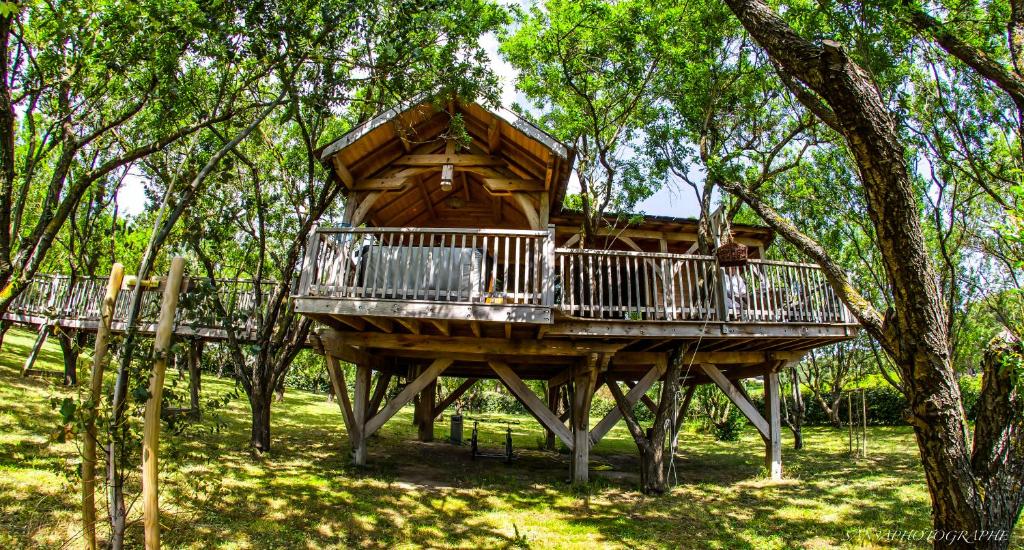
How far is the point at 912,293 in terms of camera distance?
3.43 meters

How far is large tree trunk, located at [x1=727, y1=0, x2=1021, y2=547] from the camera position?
3346mm

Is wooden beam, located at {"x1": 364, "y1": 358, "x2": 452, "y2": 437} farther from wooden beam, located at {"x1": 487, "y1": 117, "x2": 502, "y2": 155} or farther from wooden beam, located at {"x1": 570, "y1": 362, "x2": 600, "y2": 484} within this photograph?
wooden beam, located at {"x1": 487, "y1": 117, "x2": 502, "y2": 155}

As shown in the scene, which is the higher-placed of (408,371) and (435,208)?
(435,208)

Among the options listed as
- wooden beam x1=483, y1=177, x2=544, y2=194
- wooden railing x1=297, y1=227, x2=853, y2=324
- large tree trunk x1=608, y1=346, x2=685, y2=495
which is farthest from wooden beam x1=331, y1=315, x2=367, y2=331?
large tree trunk x1=608, y1=346, x2=685, y2=495

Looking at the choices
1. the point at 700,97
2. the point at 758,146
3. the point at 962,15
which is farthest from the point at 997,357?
the point at 758,146

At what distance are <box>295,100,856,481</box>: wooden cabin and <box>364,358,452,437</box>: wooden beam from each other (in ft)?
0.09

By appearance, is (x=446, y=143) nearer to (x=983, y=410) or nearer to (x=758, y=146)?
(x=758, y=146)

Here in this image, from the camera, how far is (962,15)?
22.1 feet

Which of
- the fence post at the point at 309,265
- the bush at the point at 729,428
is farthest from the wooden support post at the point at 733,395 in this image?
the bush at the point at 729,428

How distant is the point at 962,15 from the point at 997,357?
18.3 ft

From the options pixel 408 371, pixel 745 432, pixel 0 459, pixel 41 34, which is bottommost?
pixel 745 432

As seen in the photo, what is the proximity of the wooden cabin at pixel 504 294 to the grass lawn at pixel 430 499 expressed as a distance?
1219mm

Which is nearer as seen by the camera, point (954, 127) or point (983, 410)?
point (983, 410)

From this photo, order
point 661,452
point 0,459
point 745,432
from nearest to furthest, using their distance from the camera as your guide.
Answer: point 0,459 → point 661,452 → point 745,432
